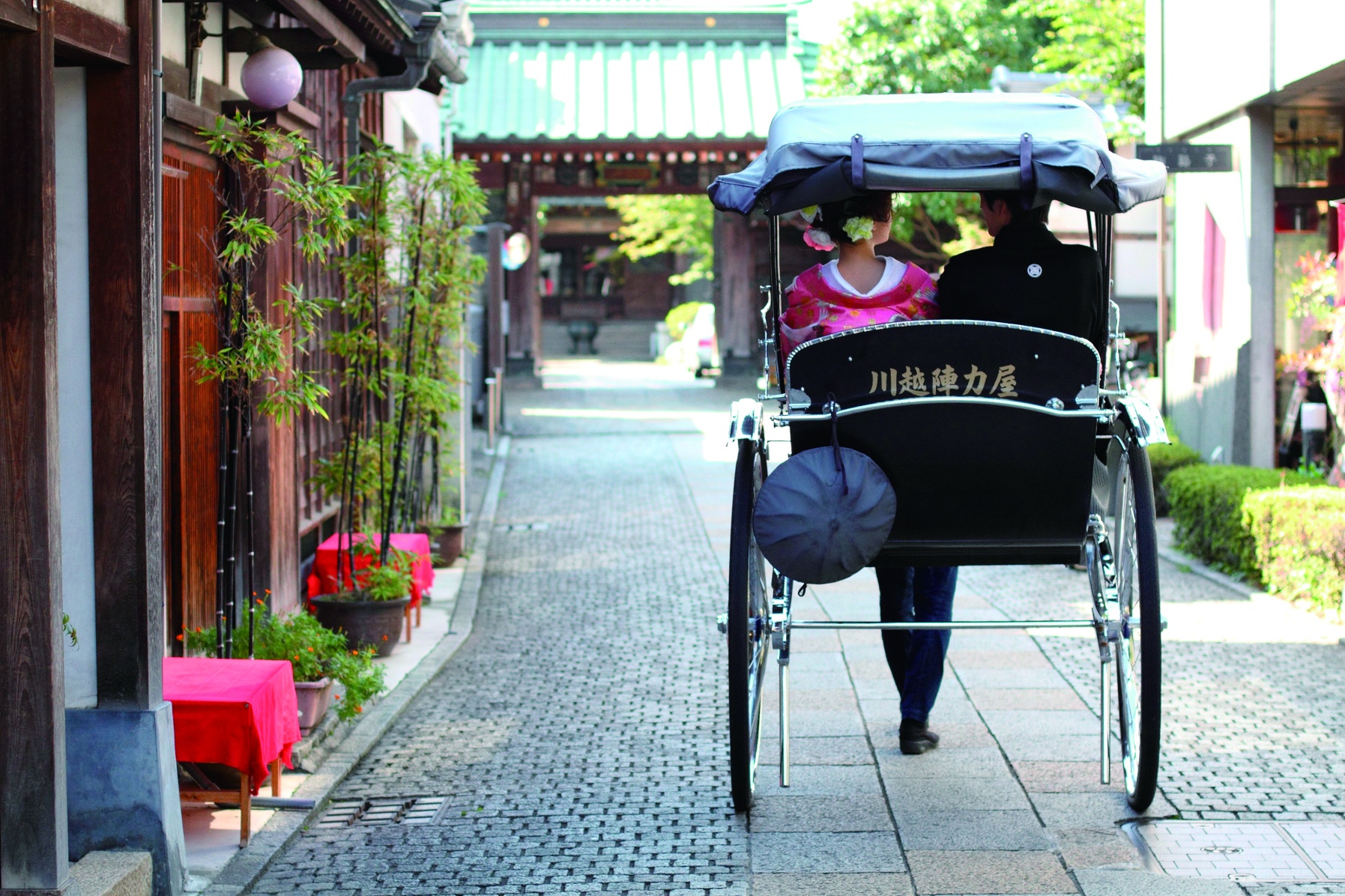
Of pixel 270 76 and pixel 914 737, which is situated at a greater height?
pixel 270 76

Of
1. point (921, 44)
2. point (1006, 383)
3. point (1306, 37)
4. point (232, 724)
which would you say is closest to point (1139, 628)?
point (1006, 383)

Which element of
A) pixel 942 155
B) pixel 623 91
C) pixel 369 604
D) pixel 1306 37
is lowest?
pixel 369 604

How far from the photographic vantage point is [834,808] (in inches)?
186

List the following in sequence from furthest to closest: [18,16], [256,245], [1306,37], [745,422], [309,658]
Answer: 1. [1306,37]
2. [309,658]
3. [256,245]
4. [745,422]
5. [18,16]

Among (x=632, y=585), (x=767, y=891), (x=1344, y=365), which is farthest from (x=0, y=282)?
(x=1344, y=365)

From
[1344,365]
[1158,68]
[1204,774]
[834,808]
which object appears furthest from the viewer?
[1158,68]

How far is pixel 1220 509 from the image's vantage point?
30.1 feet

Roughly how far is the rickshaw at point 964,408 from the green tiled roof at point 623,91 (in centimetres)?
1710

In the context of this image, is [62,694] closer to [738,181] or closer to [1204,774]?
[738,181]

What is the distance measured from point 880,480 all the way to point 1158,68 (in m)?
10.1

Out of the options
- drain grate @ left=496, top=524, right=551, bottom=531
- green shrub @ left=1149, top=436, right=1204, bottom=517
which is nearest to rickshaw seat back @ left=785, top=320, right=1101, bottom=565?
green shrub @ left=1149, top=436, right=1204, bottom=517

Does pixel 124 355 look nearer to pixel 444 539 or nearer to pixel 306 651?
pixel 306 651

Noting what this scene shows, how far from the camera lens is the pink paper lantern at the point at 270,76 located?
20.1ft

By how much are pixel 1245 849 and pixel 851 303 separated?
6.58ft
